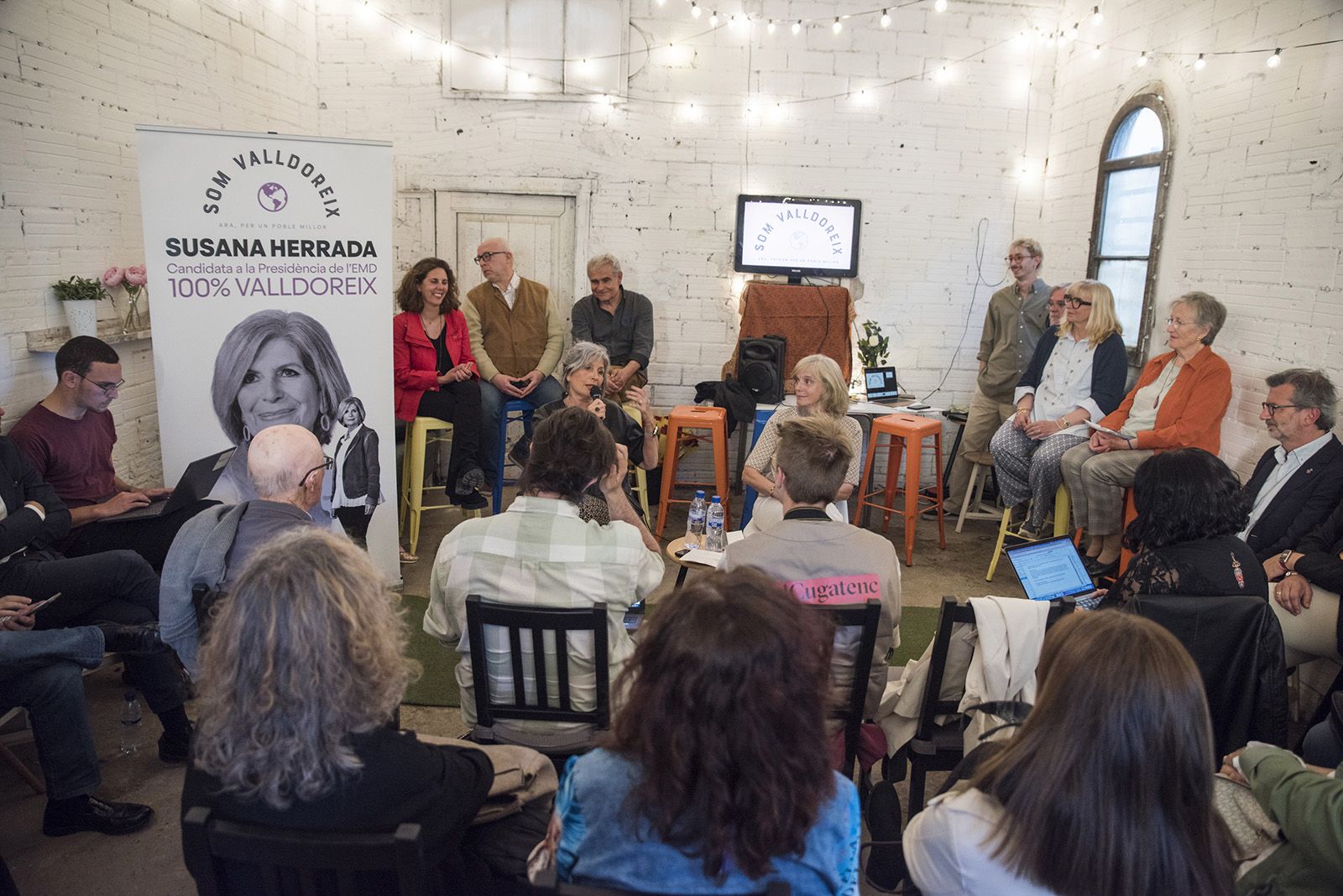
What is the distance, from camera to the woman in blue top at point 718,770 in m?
1.15

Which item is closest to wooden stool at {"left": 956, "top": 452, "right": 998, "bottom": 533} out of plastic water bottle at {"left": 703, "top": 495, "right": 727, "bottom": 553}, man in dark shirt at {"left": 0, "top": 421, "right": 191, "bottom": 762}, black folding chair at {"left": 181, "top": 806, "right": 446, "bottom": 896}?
plastic water bottle at {"left": 703, "top": 495, "right": 727, "bottom": 553}

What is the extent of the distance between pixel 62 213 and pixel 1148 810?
4056mm

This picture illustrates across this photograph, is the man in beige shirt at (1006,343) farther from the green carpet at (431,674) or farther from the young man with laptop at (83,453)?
the young man with laptop at (83,453)

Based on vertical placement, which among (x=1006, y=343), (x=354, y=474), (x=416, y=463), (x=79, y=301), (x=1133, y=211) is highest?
(x=1133, y=211)

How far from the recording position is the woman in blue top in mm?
1146

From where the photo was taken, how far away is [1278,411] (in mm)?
3316

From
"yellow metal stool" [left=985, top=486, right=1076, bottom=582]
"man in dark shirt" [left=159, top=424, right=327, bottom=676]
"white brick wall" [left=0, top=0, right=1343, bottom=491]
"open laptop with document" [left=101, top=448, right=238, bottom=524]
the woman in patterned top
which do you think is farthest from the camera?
"yellow metal stool" [left=985, top=486, right=1076, bottom=582]

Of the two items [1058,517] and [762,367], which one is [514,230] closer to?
[762,367]

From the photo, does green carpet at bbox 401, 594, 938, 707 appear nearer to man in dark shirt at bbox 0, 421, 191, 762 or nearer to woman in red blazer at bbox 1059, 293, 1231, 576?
man in dark shirt at bbox 0, 421, 191, 762

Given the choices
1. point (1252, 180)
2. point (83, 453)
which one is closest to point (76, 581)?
point (83, 453)

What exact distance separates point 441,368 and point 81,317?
65.9 inches

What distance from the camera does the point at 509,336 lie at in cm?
539

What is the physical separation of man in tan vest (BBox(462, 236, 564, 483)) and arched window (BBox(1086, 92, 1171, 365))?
310cm

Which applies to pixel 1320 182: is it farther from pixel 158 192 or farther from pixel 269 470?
pixel 158 192
